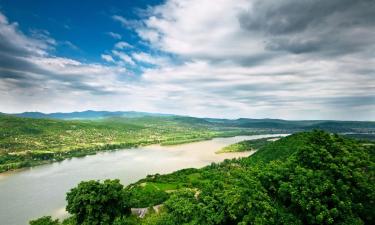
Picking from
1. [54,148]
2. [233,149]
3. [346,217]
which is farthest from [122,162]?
[346,217]

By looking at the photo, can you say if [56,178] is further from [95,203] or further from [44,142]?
[44,142]

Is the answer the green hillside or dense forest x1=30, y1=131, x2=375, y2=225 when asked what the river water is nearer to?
the green hillside

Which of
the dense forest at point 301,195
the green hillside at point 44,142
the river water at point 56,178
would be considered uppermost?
the dense forest at point 301,195

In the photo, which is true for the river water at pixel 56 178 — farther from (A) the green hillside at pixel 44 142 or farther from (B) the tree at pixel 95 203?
(B) the tree at pixel 95 203

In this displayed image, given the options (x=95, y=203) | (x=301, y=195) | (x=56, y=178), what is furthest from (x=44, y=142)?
(x=301, y=195)

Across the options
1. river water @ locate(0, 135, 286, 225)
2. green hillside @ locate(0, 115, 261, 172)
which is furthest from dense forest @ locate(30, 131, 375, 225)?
green hillside @ locate(0, 115, 261, 172)

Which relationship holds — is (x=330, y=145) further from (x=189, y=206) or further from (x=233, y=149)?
(x=233, y=149)

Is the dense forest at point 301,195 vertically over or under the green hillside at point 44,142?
over

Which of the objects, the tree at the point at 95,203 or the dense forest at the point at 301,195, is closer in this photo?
the dense forest at the point at 301,195

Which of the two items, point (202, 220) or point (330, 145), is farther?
point (330, 145)

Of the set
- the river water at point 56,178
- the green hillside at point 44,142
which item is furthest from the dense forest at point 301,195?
the green hillside at point 44,142
